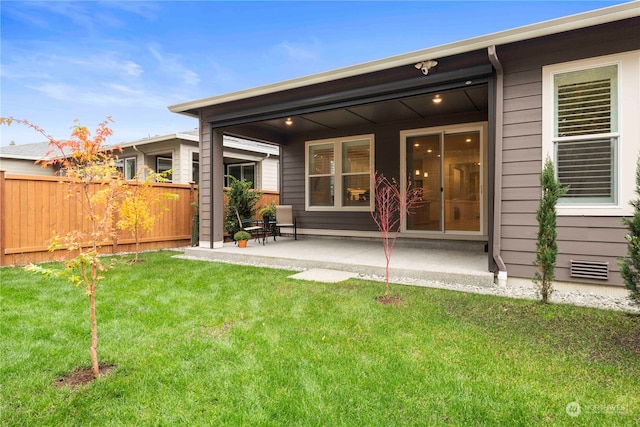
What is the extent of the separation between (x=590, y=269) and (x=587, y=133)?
1.47 m

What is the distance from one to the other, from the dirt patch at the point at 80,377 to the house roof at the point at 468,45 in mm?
4380

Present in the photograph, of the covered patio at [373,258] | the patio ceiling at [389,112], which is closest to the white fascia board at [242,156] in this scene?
the patio ceiling at [389,112]

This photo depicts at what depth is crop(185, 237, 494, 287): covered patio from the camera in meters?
4.53

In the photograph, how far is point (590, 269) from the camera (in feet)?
12.3

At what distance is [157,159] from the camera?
451 inches

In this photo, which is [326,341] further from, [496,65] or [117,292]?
[496,65]

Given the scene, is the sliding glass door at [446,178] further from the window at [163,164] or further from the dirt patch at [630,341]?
the window at [163,164]

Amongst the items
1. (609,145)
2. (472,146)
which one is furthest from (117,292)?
(472,146)

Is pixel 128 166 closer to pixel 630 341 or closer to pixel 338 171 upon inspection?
pixel 338 171

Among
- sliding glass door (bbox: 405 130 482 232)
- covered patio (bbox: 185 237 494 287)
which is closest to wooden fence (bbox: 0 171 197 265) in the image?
covered patio (bbox: 185 237 494 287)

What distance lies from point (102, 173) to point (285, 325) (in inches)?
81.5

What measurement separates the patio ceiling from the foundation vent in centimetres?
283

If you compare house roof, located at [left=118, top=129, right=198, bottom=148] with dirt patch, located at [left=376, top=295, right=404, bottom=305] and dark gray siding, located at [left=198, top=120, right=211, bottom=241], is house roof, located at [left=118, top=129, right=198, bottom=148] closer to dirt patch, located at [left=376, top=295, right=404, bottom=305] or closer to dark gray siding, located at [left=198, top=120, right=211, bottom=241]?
dark gray siding, located at [left=198, top=120, right=211, bottom=241]

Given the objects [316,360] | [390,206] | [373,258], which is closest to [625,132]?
[390,206]
